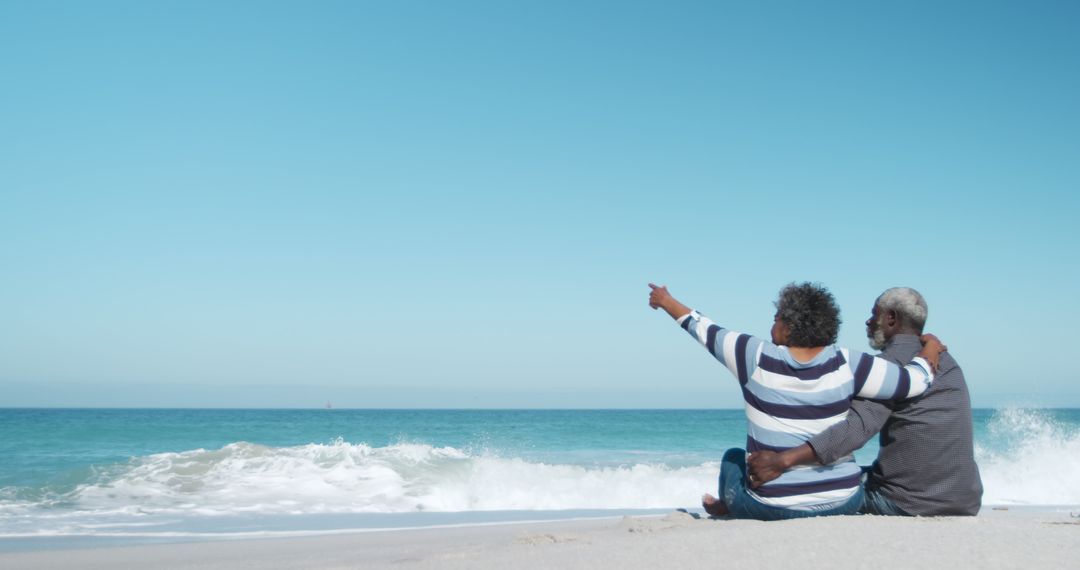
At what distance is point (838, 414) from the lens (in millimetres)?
3990

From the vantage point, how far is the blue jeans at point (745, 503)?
4176 millimetres

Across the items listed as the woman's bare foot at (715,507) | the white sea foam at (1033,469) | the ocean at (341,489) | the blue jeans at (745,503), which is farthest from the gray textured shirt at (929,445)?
the white sea foam at (1033,469)

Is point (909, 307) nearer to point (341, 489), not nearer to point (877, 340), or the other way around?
point (877, 340)

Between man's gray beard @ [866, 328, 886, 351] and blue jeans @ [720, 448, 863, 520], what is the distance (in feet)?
2.61

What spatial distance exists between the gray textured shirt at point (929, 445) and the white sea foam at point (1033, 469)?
7721 millimetres

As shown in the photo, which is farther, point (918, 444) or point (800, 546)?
point (918, 444)

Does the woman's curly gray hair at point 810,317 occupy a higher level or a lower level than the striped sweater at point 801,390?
higher

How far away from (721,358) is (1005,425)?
18.0 m

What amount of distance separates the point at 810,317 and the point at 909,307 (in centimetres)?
82

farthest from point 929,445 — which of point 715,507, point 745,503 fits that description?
point 715,507

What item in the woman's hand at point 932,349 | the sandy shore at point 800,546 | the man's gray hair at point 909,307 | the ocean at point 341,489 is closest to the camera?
the sandy shore at point 800,546

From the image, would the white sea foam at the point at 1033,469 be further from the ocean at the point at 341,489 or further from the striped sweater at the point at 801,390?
the striped sweater at the point at 801,390

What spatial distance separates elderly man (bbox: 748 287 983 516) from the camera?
4.18 meters

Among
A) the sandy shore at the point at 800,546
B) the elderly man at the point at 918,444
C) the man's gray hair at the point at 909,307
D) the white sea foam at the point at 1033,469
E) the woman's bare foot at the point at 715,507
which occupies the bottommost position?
the white sea foam at the point at 1033,469
